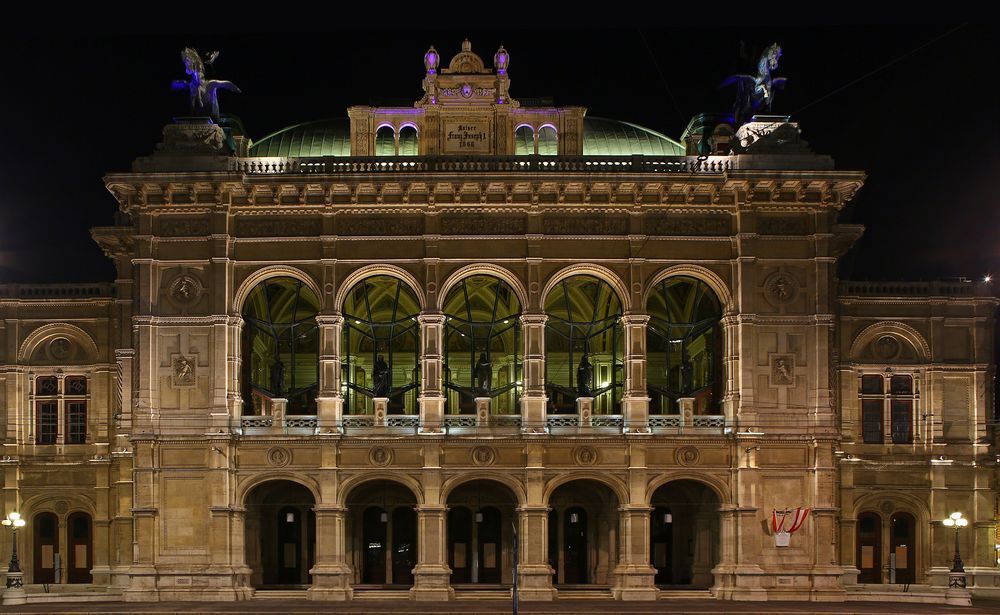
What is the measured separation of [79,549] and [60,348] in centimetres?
816

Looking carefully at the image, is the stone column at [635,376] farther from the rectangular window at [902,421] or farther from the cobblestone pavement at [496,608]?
the rectangular window at [902,421]

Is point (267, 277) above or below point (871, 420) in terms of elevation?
above

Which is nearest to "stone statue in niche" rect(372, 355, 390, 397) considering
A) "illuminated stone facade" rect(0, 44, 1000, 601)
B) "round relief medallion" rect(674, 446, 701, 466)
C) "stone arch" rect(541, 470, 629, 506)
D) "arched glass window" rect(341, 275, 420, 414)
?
"illuminated stone facade" rect(0, 44, 1000, 601)

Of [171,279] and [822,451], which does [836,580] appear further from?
[171,279]

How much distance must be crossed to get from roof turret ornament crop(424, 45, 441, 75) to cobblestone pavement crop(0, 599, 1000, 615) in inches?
761

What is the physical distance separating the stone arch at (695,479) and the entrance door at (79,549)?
2297cm

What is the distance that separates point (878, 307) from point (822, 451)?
9.69 metres

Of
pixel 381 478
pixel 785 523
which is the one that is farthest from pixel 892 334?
pixel 381 478

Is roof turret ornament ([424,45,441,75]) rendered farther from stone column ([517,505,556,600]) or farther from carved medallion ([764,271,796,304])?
stone column ([517,505,556,600])

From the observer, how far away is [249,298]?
53.2m

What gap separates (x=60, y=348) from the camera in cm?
5819

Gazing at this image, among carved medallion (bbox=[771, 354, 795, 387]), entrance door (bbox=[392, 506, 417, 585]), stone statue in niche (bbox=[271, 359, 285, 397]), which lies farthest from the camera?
entrance door (bbox=[392, 506, 417, 585])

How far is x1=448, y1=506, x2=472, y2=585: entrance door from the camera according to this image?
181 feet

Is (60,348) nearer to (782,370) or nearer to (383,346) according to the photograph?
(383,346)
